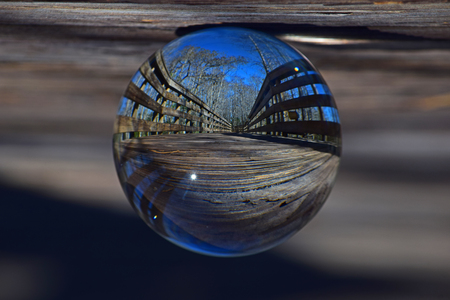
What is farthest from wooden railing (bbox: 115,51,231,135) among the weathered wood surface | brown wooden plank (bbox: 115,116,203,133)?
the weathered wood surface

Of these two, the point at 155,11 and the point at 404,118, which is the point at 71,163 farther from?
the point at 404,118

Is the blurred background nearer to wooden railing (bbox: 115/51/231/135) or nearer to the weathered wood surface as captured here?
the weathered wood surface

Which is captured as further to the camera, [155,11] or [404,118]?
[404,118]

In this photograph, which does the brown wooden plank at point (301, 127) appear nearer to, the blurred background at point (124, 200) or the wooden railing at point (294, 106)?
the wooden railing at point (294, 106)

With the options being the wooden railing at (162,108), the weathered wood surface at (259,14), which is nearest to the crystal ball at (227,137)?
the wooden railing at (162,108)

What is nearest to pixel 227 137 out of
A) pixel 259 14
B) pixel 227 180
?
pixel 227 180

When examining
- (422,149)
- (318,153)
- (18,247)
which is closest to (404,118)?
(422,149)
